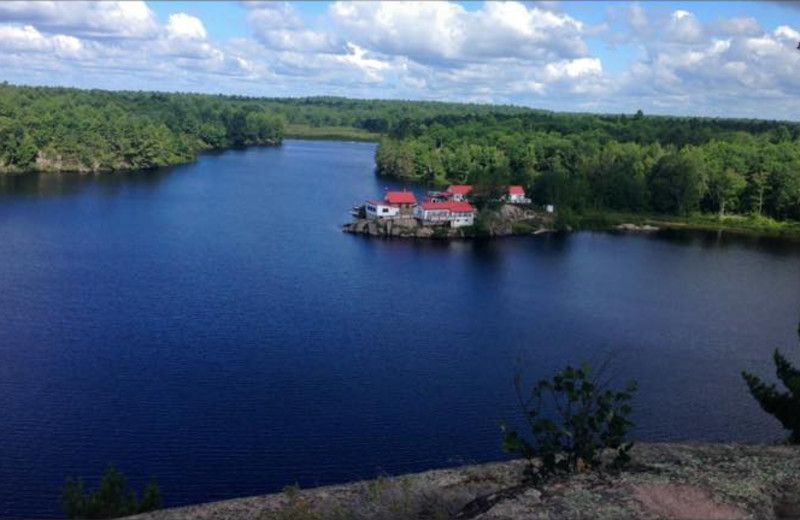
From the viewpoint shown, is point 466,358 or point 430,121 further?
point 430,121

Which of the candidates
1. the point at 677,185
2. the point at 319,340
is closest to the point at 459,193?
the point at 677,185

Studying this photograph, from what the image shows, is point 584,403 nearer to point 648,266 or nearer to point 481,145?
point 648,266

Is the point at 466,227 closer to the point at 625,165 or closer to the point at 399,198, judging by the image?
the point at 399,198

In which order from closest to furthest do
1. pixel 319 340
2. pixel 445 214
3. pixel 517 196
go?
1. pixel 319 340
2. pixel 445 214
3. pixel 517 196

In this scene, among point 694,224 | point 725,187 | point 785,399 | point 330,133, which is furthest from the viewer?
point 330,133

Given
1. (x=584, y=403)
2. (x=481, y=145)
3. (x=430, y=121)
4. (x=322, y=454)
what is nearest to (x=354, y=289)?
(x=322, y=454)

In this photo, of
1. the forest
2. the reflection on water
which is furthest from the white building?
the reflection on water

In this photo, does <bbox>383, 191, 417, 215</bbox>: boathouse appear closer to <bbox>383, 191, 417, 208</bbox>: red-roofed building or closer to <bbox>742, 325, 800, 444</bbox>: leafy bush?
<bbox>383, 191, 417, 208</bbox>: red-roofed building

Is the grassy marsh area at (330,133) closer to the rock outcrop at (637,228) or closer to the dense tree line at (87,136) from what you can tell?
the dense tree line at (87,136)
